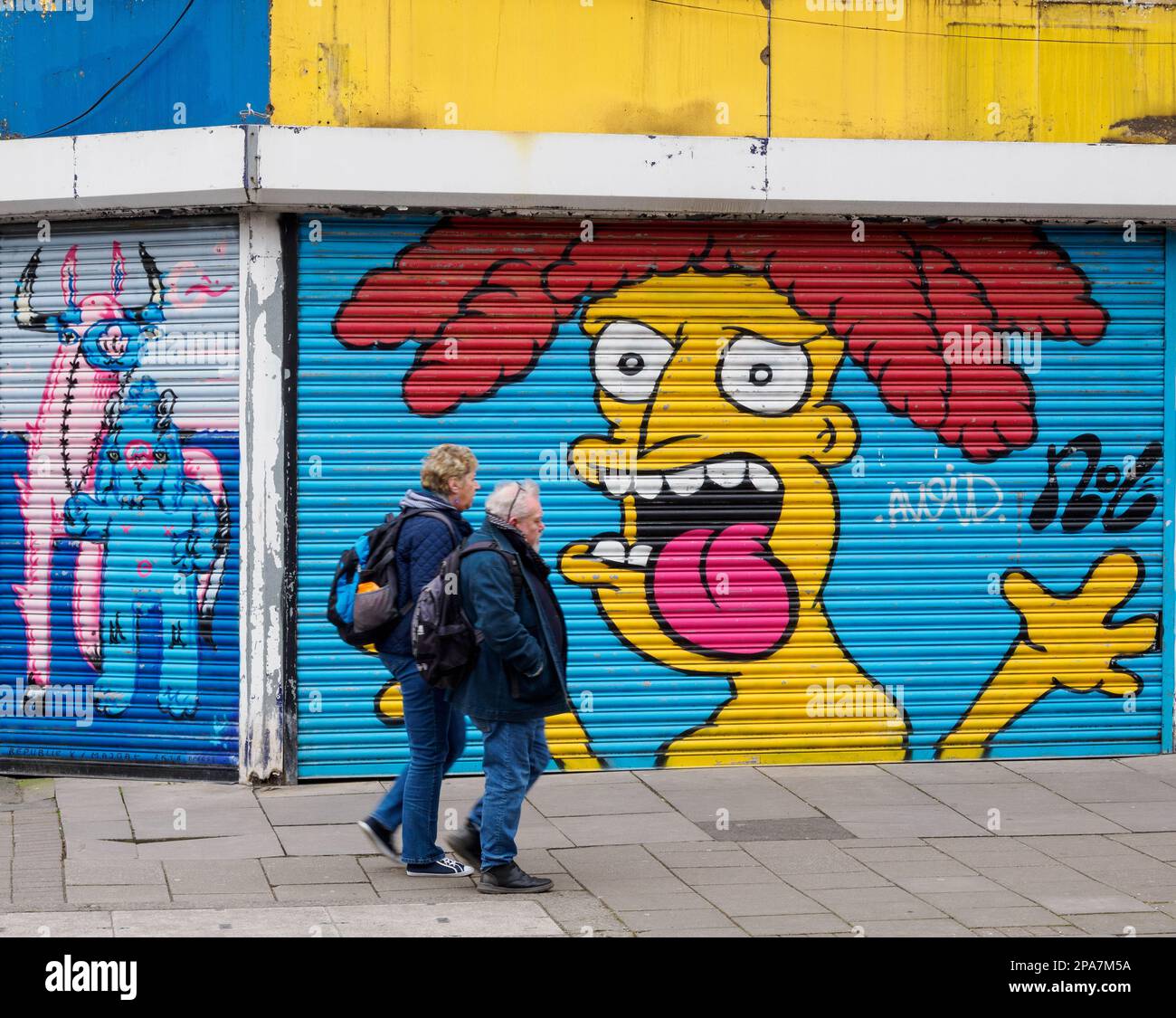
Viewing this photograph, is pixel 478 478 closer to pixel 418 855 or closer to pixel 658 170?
pixel 658 170

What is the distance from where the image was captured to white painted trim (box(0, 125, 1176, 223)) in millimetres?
8539

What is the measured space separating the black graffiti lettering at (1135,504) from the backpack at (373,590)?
461 cm

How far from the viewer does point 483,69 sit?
8859 mm

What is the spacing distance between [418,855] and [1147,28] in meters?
6.54

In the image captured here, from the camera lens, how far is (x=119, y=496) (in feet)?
29.8

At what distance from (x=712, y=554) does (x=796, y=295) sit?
1.61 m

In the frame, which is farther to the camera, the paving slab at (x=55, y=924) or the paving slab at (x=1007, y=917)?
the paving slab at (x=1007, y=917)

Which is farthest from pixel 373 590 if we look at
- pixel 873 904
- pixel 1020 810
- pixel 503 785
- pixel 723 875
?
pixel 1020 810

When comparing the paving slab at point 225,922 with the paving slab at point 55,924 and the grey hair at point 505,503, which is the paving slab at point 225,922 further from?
the grey hair at point 505,503

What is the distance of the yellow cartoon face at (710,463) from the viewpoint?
918 cm

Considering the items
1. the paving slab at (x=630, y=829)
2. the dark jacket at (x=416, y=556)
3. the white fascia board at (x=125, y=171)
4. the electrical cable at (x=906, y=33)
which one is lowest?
the paving slab at (x=630, y=829)

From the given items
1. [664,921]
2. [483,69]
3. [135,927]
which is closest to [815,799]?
[664,921]

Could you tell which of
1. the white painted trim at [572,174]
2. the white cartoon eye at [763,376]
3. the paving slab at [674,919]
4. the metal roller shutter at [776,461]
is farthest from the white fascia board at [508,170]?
the paving slab at [674,919]

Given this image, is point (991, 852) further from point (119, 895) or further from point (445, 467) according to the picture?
point (119, 895)
